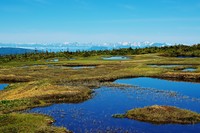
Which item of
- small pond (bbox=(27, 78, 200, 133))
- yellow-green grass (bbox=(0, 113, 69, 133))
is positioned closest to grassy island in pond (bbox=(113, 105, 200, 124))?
small pond (bbox=(27, 78, 200, 133))

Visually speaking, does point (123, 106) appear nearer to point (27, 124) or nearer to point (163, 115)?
point (163, 115)

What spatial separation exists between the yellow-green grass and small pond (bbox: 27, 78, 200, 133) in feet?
5.99

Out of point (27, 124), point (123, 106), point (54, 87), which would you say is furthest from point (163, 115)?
point (54, 87)

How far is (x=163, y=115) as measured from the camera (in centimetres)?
4047

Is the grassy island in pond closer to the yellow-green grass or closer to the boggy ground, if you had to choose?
the yellow-green grass

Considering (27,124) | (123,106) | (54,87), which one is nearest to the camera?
(27,124)

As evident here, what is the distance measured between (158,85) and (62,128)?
113ft

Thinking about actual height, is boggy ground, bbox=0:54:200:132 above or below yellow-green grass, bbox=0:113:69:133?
above

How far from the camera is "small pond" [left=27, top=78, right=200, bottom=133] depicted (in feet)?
120

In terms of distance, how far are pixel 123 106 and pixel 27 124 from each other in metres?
16.1

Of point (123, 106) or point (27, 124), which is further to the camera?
point (123, 106)

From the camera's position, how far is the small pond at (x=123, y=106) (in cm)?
3672

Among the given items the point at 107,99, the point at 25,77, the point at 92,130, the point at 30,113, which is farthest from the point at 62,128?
the point at 25,77

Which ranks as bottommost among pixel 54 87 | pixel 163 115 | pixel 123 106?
pixel 123 106
